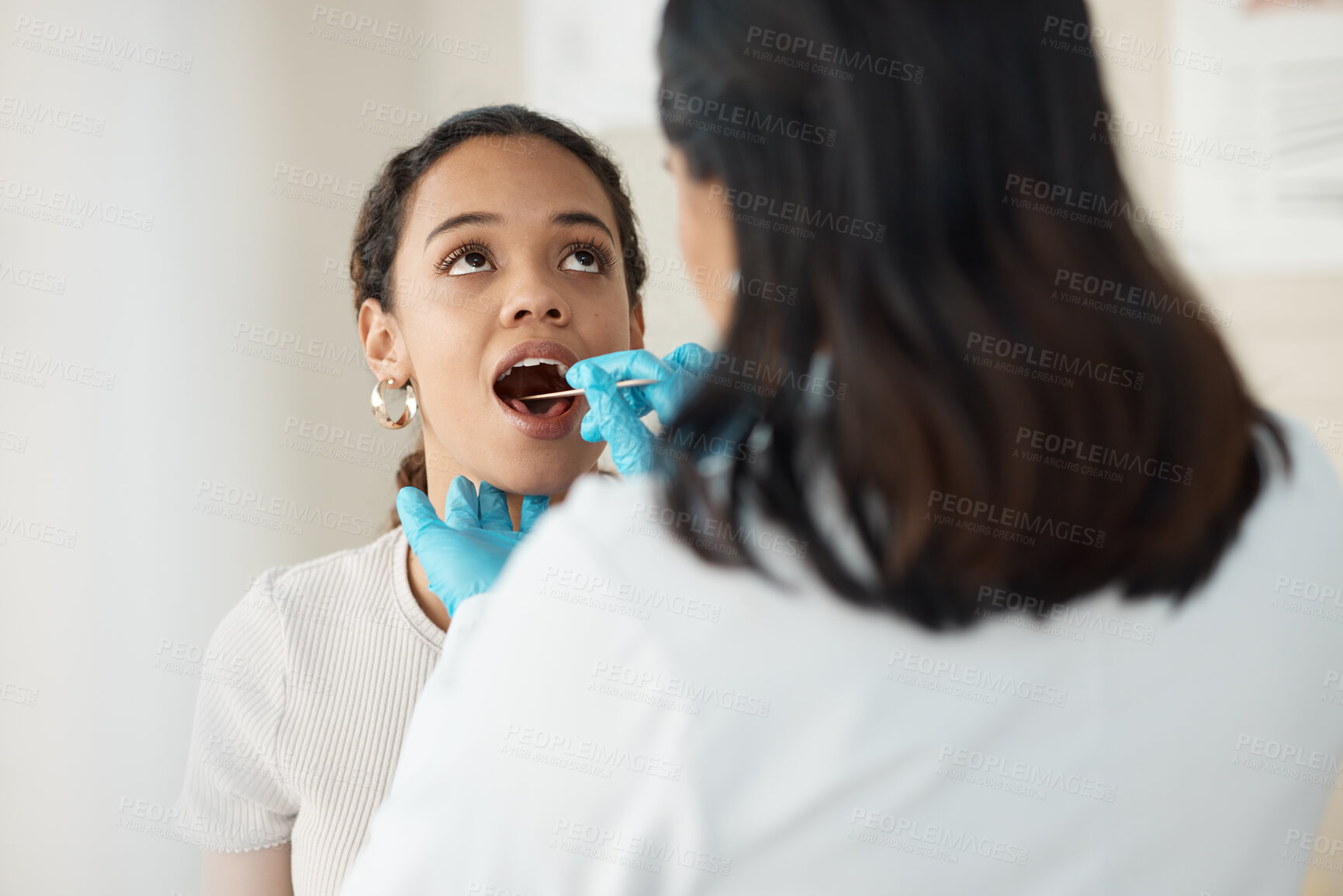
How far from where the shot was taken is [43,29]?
5.51ft

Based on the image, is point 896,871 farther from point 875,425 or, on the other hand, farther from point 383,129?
point 383,129

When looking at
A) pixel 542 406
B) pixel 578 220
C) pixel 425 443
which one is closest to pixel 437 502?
pixel 425 443

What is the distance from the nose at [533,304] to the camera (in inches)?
49.6

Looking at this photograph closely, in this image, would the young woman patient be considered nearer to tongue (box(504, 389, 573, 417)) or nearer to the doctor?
tongue (box(504, 389, 573, 417))

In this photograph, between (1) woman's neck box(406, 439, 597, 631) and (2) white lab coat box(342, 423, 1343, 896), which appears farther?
(1) woman's neck box(406, 439, 597, 631)

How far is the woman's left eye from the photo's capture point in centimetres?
133

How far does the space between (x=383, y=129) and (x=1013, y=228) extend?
1821 millimetres

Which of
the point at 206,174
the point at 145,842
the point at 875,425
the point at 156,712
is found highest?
the point at 206,174

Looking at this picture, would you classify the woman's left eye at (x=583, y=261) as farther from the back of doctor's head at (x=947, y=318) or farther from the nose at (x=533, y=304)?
the back of doctor's head at (x=947, y=318)

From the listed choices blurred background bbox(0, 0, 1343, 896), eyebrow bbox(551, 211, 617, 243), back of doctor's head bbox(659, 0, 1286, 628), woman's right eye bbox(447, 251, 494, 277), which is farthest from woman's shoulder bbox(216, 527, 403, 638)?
back of doctor's head bbox(659, 0, 1286, 628)

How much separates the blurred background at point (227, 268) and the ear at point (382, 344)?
62 centimetres

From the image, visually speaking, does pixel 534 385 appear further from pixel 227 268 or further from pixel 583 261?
pixel 227 268

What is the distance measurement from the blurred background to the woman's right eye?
0.77 meters

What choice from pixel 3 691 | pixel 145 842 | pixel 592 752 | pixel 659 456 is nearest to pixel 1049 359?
pixel 659 456
